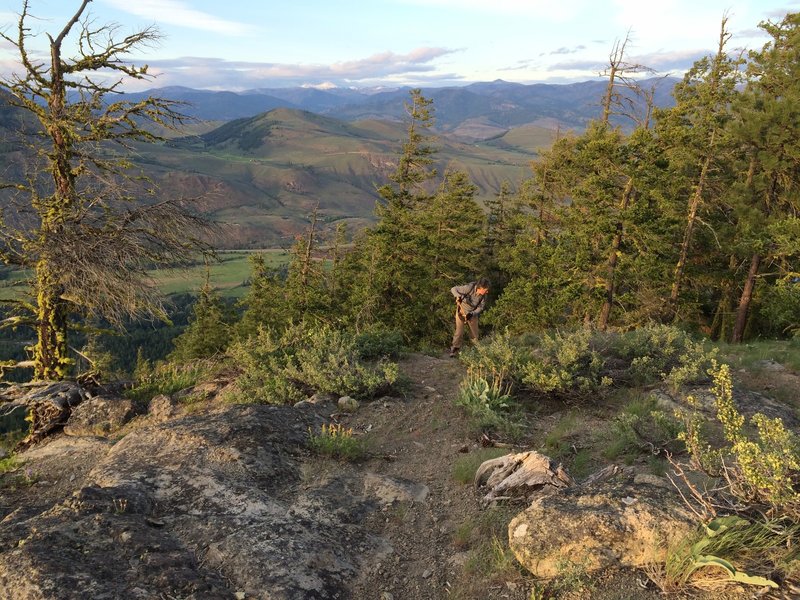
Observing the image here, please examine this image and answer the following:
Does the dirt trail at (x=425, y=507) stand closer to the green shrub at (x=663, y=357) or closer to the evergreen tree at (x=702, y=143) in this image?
the green shrub at (x=663, y=357)

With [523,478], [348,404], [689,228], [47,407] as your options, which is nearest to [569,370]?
[523,478]

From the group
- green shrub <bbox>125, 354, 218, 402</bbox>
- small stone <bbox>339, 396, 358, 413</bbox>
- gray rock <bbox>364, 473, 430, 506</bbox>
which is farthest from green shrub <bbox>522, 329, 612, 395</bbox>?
green shrub <bbox>125, 354, 218, 402</bbox>

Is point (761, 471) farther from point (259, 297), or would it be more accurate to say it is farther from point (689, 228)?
point (259, 297)

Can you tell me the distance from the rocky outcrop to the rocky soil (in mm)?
14

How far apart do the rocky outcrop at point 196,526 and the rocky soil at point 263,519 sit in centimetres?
1

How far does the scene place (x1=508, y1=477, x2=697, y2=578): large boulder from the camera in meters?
3.61

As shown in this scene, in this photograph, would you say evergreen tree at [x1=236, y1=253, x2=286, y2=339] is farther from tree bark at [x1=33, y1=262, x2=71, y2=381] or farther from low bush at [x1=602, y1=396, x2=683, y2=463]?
low bush at [x1=602, y1=396, x2=683, y2=463]

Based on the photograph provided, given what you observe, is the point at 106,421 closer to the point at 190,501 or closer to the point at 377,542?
the point at 190,501

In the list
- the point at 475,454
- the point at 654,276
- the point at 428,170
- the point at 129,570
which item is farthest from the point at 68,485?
the point at 428,170

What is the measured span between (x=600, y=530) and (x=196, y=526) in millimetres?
3542

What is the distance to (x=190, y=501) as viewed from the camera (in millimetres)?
5000

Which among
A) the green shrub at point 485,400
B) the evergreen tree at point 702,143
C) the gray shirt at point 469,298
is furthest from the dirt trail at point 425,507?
the evergreen tree at point 702,143

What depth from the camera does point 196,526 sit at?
455cm

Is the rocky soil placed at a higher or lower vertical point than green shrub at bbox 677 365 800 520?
lower
